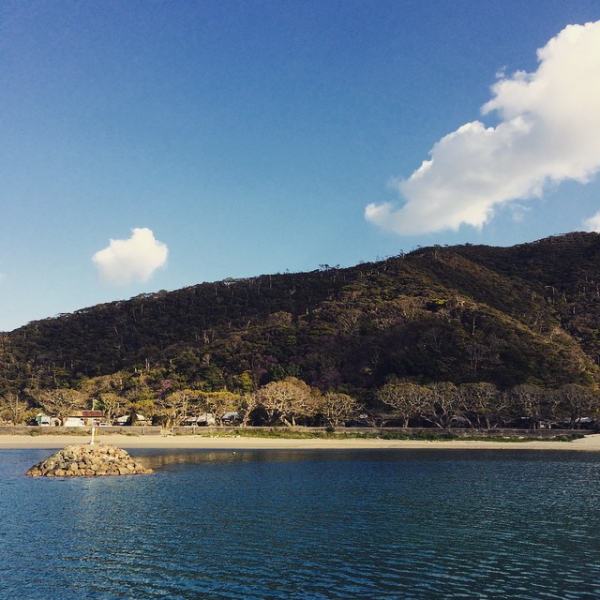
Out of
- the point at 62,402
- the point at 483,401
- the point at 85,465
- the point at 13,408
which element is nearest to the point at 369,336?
the point at 483,401

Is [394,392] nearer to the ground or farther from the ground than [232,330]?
nearer to the ground

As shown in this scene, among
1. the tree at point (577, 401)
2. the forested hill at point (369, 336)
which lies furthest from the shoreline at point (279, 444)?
the forested hill at point (369, 336)

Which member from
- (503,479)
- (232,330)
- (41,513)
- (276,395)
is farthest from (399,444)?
(232,330)

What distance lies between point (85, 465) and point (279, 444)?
36.5m

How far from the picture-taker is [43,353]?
531 feet

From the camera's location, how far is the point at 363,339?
144125 millimetres

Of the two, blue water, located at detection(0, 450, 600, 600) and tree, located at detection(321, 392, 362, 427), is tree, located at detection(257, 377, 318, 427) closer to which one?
tree, located at detection(321, 392, 362, 427)

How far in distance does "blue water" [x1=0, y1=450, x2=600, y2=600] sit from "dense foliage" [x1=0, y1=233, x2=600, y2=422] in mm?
63372

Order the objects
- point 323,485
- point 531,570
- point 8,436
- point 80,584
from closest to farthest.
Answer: point 80,584
point 531,570
point 323,485
point 8,436

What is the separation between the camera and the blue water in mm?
19453

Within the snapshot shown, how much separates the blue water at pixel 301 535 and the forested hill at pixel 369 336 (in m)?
72.1

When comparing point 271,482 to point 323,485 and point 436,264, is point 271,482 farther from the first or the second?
point 436,264

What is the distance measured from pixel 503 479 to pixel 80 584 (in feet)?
125

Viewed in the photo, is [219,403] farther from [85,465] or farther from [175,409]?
[85,465]
